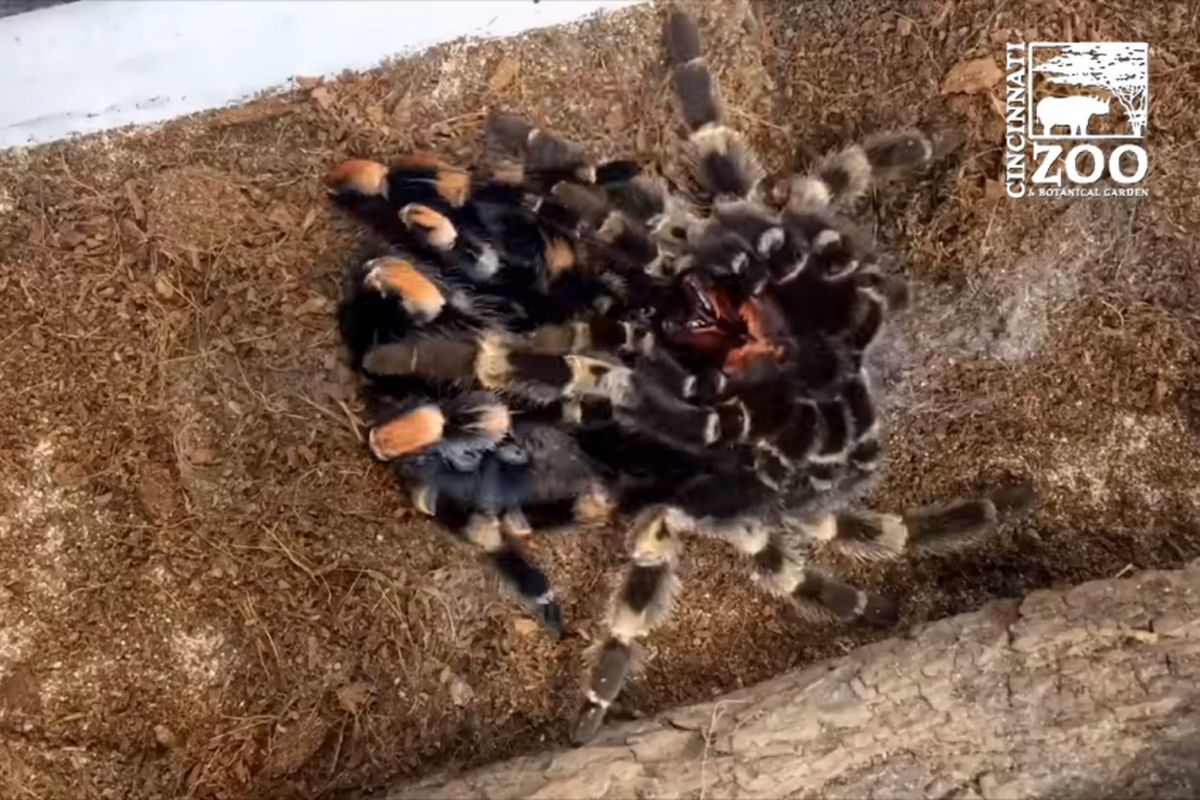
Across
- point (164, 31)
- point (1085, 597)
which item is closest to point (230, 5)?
point (164, 31)

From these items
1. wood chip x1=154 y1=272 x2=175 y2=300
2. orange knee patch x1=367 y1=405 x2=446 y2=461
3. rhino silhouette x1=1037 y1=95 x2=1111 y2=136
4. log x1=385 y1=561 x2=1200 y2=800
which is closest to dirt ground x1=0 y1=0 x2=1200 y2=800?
wood chip x1=154 y1=272 x2=175 y2=300

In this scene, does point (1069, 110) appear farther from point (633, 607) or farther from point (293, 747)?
point (293, 747)

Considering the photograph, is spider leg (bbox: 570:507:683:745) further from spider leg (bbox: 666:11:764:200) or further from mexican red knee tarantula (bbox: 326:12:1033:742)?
spider leg (bbox: 666:11:764:200)

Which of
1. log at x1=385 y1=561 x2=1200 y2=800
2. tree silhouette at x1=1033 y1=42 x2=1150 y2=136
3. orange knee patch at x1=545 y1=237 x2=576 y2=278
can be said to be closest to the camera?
log at x1=385 y1=561 x2=1200 y2=800

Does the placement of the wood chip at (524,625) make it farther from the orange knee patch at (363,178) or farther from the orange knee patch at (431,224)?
the orange knee patch at (363,178)

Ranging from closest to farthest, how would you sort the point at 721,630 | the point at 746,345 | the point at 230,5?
the point at 746,345 → the point at 230,5 → the point at 721,630

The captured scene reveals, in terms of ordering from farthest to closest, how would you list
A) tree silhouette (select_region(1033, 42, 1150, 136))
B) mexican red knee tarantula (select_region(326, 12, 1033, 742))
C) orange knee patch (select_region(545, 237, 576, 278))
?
1. tree silhouette (select_region(1033, 42, 1150, 136))
2. orange knee patch (select_region(545, 237, 576, 278))
3. mexican red knee tarantula (select_region(326, 12, 1033, 742))

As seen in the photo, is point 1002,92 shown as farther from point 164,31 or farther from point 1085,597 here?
point 164,31
